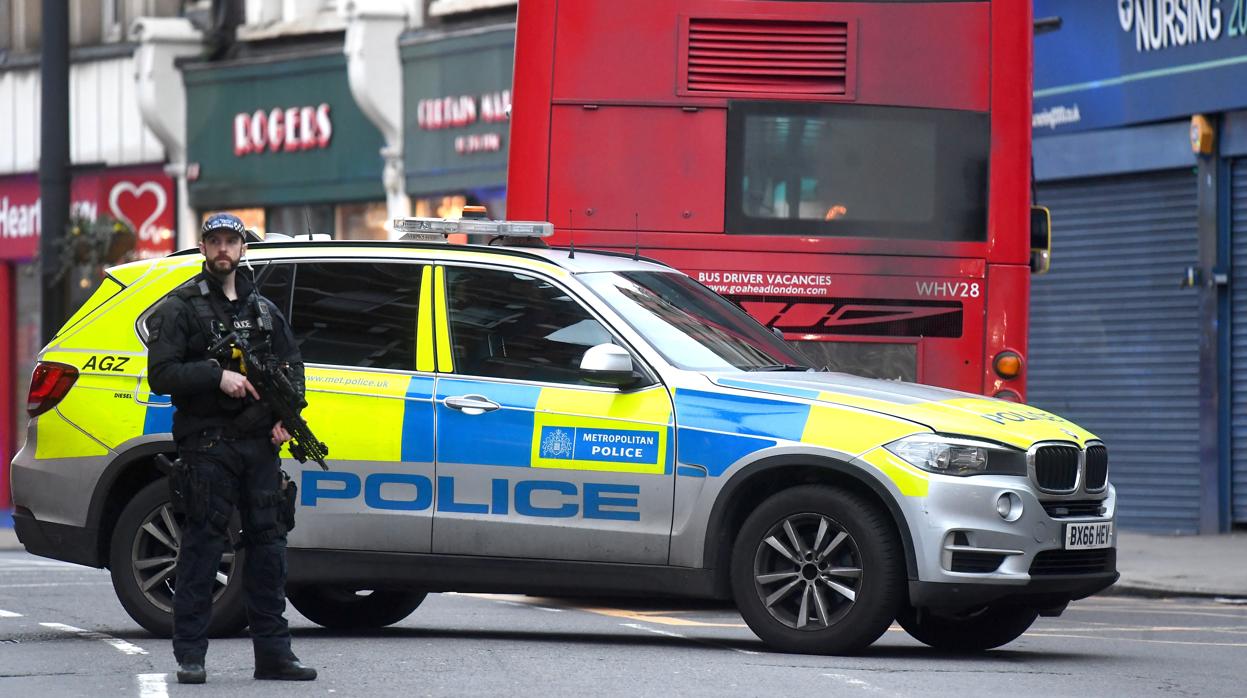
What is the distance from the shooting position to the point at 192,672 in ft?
29.2

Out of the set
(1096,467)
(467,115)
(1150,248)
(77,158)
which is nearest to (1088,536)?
(1096,467)

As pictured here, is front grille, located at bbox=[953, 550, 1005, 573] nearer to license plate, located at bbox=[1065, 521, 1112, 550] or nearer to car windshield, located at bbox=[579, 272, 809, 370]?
license plate, located at bbox=[1065, 521, 1112, 550]

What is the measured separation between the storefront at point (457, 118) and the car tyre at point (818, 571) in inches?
540

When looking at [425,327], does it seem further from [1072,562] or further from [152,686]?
[1072,562]

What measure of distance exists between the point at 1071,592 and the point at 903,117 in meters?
3.95

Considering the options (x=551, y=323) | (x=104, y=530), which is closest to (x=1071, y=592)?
(x=551, y=323)

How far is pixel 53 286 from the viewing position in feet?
70.9

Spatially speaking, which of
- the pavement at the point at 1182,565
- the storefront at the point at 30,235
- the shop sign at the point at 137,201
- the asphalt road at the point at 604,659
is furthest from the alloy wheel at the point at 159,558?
the shop sign at the point at 137,201

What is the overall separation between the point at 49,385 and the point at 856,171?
453 centimetres

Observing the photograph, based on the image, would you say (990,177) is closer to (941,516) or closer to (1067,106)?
(941,516)

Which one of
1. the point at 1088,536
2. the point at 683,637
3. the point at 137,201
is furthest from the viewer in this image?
the point at 137,201

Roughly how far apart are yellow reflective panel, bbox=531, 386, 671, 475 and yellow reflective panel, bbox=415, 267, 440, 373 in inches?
23.0

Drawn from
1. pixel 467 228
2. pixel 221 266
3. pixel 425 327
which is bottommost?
pixel 425 327

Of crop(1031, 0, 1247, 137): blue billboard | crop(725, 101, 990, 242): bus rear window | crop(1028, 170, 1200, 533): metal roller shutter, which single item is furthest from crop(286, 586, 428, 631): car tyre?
crop(1028, 170, 1200, 533): metal roller shutter
